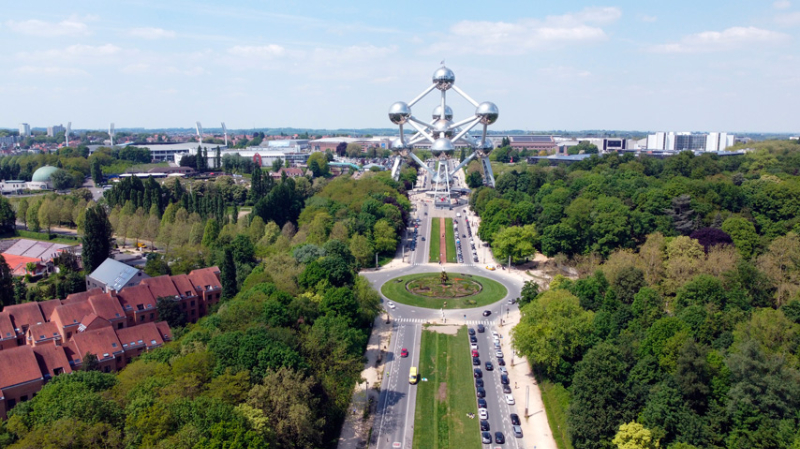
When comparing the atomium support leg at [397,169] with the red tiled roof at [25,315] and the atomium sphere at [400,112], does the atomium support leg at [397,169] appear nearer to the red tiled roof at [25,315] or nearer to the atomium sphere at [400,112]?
the atomium sphere at [400,112]

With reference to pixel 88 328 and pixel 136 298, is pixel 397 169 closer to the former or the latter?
pixel 136 298

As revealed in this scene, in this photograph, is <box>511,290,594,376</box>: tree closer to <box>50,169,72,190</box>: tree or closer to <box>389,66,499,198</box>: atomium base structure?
<box>389,66,499,198</box>: atomium base structure

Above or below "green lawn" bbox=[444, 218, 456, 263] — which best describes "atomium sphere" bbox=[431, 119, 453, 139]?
above

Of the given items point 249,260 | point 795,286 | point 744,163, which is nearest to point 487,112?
point 744,163

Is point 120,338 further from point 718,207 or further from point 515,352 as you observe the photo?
point 718,207

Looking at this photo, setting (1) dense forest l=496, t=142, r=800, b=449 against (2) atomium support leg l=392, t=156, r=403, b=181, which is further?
(2) atomium support leg l=392, t=156, r=403, b=181

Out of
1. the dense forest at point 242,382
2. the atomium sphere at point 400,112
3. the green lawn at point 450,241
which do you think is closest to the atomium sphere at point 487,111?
the atomium sphere at point 400,112

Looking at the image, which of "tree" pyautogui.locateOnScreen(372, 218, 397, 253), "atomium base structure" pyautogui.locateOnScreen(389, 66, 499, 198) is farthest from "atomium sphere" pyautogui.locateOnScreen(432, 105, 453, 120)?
"tree" pyautogui.locateOnScreen(372, 218, 397, 253)

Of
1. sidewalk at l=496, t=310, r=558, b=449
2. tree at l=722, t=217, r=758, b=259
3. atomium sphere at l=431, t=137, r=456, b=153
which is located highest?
atomium sphere at l=431, t=137, r=456, b=153

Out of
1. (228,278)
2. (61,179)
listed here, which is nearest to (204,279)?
(228,278)
